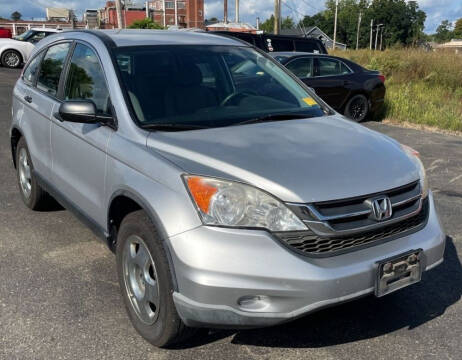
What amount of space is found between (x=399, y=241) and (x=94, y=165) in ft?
6.35

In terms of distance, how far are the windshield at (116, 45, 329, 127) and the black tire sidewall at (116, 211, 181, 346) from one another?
2.12ft

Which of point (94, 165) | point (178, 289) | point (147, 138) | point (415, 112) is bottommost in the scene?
point (415, 112)

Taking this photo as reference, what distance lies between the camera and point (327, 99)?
35.1ft

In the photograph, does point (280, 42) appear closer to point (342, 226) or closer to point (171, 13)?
point (342, 226)

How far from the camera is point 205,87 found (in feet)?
11.6

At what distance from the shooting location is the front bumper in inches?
90.5

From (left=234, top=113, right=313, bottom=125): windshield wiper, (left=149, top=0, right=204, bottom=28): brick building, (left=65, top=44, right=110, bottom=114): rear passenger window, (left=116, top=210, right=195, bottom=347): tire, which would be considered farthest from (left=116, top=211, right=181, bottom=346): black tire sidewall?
(left=149, top=0, right=204, bottom=28): brick building

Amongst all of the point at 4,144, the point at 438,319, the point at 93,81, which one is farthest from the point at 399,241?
the point at 4,144

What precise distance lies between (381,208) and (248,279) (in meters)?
0.79

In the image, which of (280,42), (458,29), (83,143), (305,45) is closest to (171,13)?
(305,45)

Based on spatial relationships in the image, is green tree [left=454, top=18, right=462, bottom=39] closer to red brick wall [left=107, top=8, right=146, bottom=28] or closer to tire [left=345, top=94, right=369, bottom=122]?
red brick wall [left=107, top=8, right=146, bottom=28]

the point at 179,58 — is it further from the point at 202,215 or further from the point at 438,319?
the point at 438,319

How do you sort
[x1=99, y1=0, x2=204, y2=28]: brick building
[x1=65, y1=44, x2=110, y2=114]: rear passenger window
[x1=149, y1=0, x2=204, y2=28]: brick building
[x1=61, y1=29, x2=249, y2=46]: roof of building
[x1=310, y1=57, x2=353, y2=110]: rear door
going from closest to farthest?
1. [x1=65, y1=44, x2=110, y2=114]: rear passenger window
2. [x1=61, y1=29, x2=249, y2=46]: roof of building
3. [x1=310, y1=57, x2=353, y2=110]: rear door
4. [x1=149, y1=0, x2=204, y2=28]: brick building
5. [x1=99, y1=0, x2=204, y2=28]: brick building

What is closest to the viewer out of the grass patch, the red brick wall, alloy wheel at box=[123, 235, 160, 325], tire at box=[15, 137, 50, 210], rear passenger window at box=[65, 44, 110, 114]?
alloy wheel at box=[123, 235, 160, 325]
